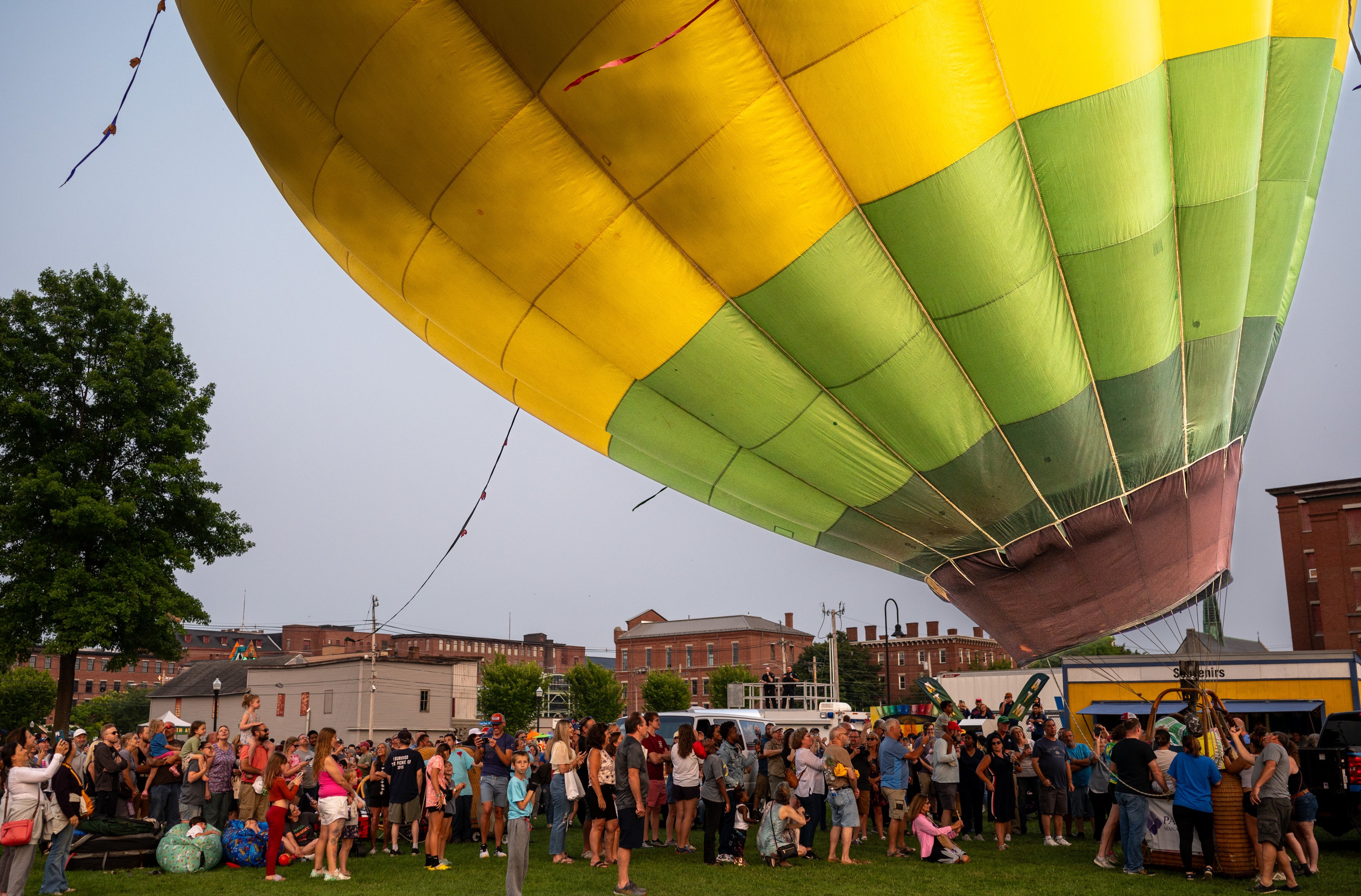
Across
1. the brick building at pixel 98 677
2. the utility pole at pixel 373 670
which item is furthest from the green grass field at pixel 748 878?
the brick building at pixel 98 677

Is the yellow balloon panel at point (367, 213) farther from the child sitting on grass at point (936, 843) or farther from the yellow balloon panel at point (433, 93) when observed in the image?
the child sitting on grass at point (936, 843)

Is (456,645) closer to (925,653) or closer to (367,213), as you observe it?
(925,653)

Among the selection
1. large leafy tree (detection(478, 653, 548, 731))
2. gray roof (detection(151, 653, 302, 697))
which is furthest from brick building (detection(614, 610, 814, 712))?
gray roof (detection(151, 653, 302, 697))

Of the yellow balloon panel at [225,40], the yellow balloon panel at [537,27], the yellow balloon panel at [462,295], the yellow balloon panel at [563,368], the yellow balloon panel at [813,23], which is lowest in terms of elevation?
the yellow balloon panel at [563,368]

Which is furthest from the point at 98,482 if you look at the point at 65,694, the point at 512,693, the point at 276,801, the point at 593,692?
the point at 593,692

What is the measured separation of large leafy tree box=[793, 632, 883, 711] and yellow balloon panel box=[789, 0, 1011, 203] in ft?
255

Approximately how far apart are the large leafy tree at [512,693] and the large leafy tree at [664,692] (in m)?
9.44

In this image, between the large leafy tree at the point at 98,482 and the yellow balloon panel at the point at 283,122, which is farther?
the large leafy tree at the point at 98,482

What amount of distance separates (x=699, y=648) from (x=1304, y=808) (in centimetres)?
9222

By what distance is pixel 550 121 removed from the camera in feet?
23.2

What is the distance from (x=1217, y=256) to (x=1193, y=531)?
7.98ft

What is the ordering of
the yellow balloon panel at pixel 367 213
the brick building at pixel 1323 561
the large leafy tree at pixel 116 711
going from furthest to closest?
the large leafy tree at pixel 116 711
the brick building at pixel 1323 561
the yellow balloon panel at pixel 367 213

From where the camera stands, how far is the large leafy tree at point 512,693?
76625mm

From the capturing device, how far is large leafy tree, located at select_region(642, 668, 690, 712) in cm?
8250
